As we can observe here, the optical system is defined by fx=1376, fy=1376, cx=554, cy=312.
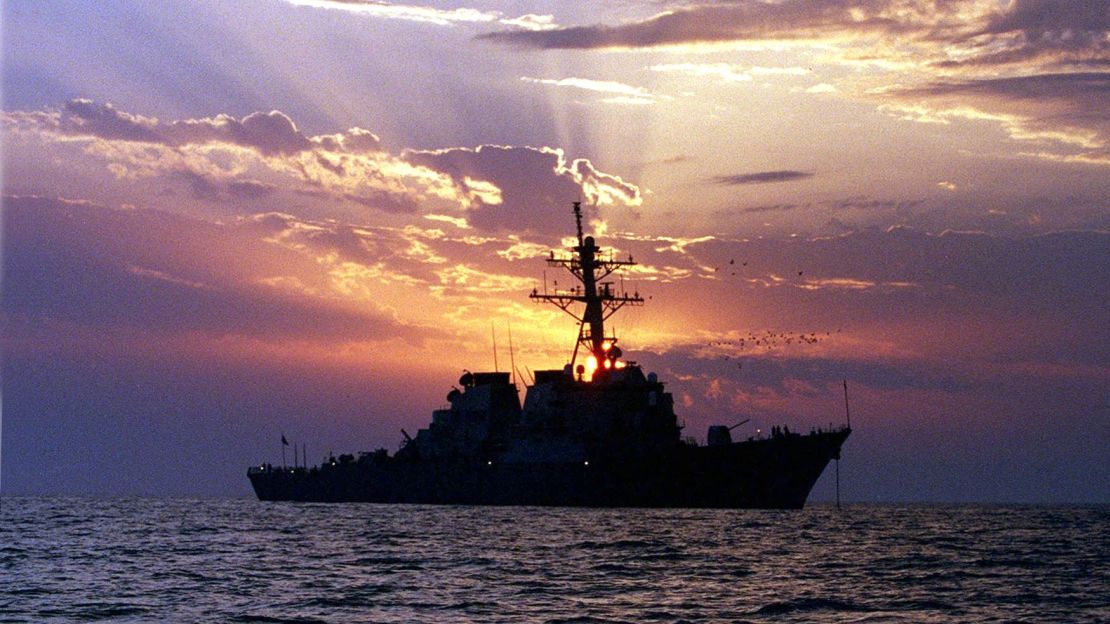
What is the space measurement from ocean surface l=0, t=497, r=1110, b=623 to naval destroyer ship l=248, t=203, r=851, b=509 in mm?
2914

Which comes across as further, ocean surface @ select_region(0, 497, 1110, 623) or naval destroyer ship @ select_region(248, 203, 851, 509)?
naval destroyer ship @ select_region(248, 203, 851, 509)

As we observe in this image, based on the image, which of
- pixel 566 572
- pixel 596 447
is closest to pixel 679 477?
pixel 596 447

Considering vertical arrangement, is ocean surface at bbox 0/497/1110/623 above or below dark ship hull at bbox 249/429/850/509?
below

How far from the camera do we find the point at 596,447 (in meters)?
69.6

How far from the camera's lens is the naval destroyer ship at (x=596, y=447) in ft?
223

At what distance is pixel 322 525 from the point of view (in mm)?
67188

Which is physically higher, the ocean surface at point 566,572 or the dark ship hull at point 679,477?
the dark ship hull at point 679,477

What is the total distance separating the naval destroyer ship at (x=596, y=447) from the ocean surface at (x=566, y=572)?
2914 millimetres

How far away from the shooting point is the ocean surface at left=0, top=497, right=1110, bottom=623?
107 feet

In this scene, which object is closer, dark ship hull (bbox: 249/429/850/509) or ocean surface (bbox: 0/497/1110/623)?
ocean surface (bbox: 0/497/1110/623)

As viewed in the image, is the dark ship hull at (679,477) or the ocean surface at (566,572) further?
the dark ship hull at (679,477)

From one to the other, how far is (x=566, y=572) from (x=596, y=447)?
2934cm

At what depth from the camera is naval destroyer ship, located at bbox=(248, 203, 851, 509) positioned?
68.1 meters

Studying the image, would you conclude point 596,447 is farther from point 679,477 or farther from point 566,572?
point 566,572
